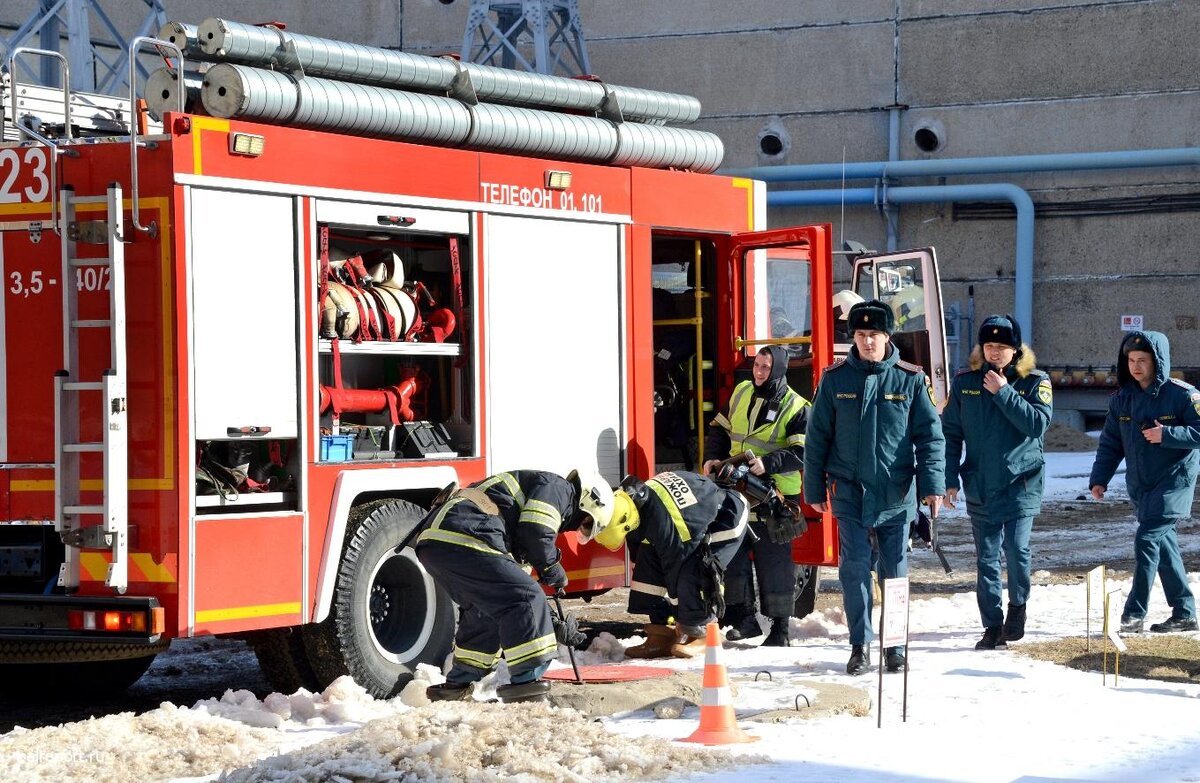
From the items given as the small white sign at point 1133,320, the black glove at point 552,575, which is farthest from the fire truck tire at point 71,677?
the small white sign at point 1133,320

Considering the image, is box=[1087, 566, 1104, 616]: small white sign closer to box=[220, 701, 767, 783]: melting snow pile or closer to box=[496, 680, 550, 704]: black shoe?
box=[220, 701, 767, 783]: melting snow pile

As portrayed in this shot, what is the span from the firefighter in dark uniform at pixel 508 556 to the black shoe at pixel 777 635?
2.41 m

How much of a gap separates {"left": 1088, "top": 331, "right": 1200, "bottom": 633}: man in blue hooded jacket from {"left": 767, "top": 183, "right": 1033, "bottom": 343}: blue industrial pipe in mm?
18472

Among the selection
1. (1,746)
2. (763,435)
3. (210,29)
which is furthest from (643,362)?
(1,746)

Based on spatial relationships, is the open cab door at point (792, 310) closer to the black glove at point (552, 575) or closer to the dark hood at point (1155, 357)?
the dark hood at point (1155, 357)

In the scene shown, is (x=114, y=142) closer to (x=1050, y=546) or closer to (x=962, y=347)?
(x=1050, y=546)

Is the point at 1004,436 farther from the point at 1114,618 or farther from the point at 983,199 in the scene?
the point at 983,199

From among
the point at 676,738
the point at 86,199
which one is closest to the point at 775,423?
the point at 676,738

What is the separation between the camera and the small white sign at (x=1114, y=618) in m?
8.09

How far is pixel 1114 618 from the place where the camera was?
9.73 metres

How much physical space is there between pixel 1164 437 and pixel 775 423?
217 centimetres

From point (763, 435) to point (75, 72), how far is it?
14.0 m

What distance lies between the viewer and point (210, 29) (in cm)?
803

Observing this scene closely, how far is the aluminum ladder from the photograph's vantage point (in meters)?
7.41
